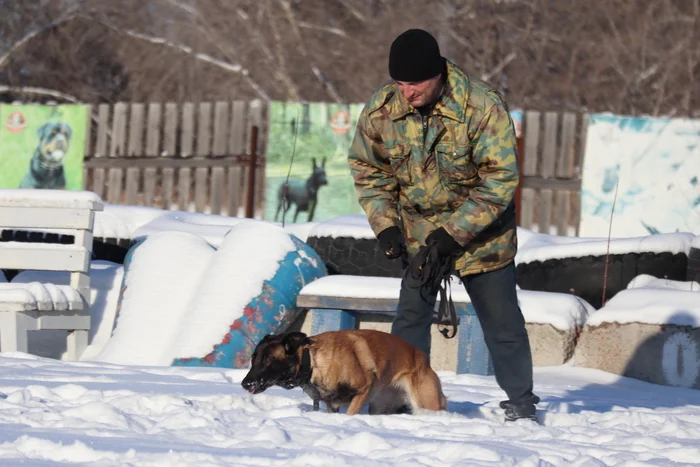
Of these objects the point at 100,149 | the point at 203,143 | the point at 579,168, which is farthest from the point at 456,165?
the point at 100,149

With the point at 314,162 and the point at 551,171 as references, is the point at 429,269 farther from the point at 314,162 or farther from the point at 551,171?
the point at 314,162

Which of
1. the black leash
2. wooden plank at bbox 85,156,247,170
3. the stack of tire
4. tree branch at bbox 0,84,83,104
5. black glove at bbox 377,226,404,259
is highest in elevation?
tree branch at bbox 0,84,83,104

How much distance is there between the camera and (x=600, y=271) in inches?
336

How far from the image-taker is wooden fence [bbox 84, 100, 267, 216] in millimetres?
14398

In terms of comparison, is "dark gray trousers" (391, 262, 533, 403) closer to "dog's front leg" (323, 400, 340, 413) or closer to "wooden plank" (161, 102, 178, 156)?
"dog's front leg" (323, 400, 340, 413)

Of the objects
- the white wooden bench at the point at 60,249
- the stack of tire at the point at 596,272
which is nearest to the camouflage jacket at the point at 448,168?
the white wooden bench at the point at 60,249

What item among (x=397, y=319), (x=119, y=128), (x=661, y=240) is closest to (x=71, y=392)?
(x=397, y=319)

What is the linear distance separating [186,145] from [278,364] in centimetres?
1050

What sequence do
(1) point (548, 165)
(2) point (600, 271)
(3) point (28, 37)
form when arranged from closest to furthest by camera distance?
(2) point (600, 271), (1) point (548, 165), (3) point (28, 37)

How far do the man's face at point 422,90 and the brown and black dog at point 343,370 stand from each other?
110 cm

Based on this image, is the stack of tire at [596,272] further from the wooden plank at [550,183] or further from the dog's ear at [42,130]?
the dog's ear at [42,130]

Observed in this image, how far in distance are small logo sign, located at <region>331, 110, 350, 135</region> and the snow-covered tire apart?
474cm

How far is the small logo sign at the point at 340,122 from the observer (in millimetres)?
13516

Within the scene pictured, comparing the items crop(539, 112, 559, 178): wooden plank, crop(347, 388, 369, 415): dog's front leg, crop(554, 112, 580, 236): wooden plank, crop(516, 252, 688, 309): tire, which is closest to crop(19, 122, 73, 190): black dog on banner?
crop(539, 112, 559, 178): wooden plank
